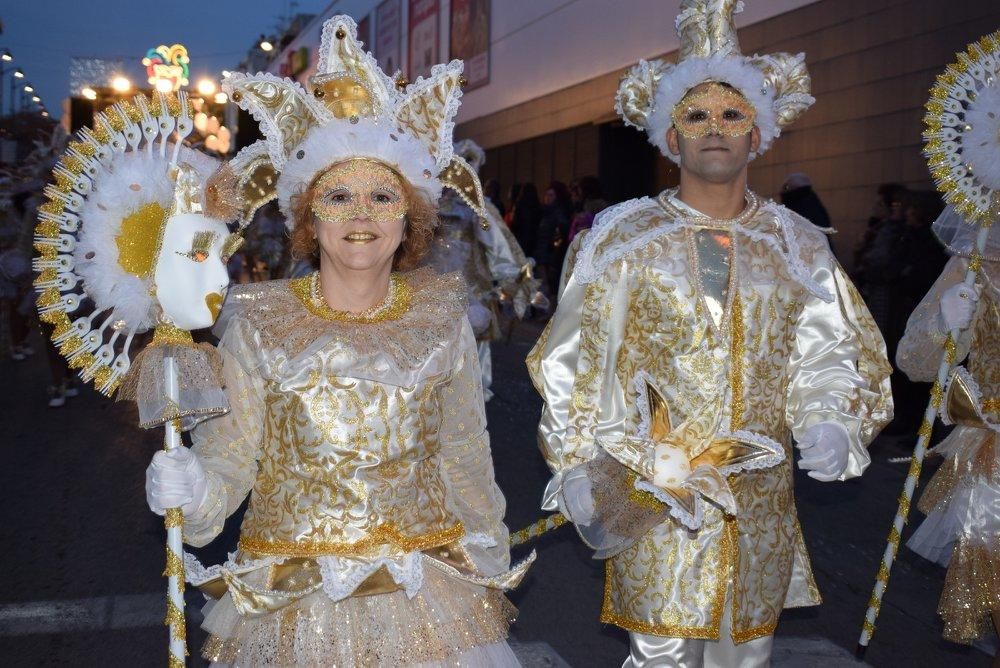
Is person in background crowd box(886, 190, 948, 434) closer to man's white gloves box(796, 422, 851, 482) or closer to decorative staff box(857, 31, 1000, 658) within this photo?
decorative staff box(857, 31, 1000, 658)

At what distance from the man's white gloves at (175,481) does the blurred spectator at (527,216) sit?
14737 mm

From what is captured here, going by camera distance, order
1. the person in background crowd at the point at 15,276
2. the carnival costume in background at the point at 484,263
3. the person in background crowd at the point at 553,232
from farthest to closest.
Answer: the person in background crowd at the point at 553,232, the person in background crowd at the point at 15,276, the carnival costume in background at the point at 484,263

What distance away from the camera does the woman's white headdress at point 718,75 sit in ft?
13.1

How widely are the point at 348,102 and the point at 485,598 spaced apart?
1493 mm

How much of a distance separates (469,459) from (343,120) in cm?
107

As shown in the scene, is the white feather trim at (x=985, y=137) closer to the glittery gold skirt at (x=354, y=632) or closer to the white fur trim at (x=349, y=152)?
the white fur trim at (x=349, y=152)

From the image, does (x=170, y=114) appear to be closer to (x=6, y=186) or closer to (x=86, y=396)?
(x=86, y=396)

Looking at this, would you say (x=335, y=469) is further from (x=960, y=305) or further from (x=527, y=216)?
(x=527, y=216)

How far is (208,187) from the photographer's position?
2986mm

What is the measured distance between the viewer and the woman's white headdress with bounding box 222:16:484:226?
3.28 metres

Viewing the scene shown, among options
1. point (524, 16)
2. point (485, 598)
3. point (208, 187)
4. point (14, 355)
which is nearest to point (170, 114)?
point (208, 187)

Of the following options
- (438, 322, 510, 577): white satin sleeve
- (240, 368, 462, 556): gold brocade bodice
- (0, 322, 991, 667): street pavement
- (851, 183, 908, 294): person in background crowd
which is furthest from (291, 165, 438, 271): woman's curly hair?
(851, 183, 908, 294): person in background crowd

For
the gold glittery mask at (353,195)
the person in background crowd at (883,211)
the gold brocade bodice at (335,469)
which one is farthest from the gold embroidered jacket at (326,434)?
the person in background crowd at (883,211)

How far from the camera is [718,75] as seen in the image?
3980mm
